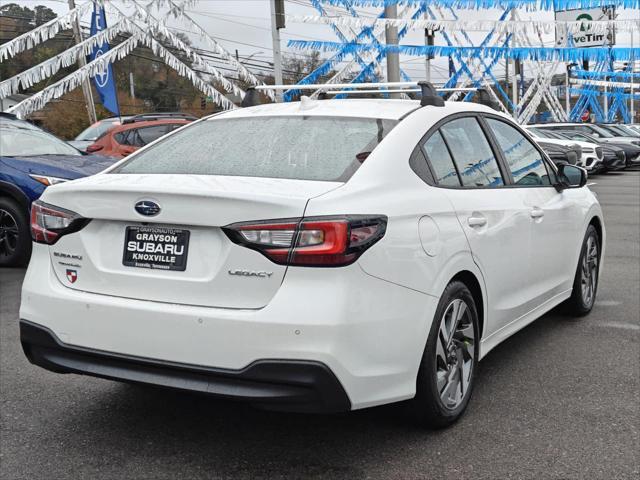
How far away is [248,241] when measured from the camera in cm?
305

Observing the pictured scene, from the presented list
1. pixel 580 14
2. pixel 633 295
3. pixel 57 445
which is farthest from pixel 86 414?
pixel 580 14

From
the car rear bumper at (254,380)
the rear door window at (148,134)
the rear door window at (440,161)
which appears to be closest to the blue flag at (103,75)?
the rear door window at (148,134)

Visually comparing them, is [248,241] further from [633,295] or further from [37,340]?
[633,295]

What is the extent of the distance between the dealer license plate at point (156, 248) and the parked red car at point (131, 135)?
9.71m

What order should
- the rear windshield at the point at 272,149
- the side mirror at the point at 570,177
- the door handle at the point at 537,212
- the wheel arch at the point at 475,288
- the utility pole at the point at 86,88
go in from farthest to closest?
the utility pole at the point at 86,88 < the side mirror at the point at 570,177 < the door handle at the point at 537,212 < the wheel arch at the point at 475,288 < the rear windshield at the point at 272,149

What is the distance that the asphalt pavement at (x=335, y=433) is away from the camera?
132 inches

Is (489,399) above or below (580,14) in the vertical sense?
below

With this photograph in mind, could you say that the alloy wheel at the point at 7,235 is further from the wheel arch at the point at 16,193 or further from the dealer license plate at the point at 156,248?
the dealer license plate at the point at 156,248

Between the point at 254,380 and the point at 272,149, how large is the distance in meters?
1.16

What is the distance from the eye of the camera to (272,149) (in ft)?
12.1

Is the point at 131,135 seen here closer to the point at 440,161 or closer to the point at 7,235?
the point at 7,235

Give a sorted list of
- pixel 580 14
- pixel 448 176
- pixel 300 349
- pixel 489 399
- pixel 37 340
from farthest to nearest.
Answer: pixel 580 14 < pixel 489 399 < pixel 448 176 < pixel 37 340 < pixel 300 349

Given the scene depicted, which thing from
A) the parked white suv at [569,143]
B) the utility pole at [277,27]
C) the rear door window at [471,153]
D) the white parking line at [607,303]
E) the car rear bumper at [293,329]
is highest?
the utility pole at [277,27]

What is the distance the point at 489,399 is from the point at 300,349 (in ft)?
5.24
